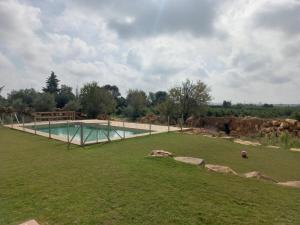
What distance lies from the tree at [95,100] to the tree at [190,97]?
628 centimetres

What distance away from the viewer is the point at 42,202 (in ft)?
12.1

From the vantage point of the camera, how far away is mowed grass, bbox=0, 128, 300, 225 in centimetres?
321

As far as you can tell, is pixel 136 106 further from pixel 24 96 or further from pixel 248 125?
pixel 248 125

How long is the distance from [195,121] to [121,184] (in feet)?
62.4

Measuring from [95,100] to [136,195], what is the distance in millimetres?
19506

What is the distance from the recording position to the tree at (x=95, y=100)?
73.0ft

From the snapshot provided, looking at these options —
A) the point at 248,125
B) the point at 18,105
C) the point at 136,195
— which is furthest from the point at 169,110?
the point at 136,195

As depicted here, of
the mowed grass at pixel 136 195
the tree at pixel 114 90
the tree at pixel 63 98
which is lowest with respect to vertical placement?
the mowed grass at pixel 136 195

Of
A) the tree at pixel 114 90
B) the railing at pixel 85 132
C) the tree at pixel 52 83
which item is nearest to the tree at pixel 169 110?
the railing at pixel 85 132

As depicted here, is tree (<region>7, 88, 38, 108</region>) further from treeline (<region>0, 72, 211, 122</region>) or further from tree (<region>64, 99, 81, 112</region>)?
tree (<region>64, 99, 81, 112</region>)

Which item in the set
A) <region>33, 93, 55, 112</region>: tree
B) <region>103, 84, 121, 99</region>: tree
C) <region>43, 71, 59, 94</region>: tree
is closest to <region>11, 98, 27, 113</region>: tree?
<region>33, 93, 55, 112</region>: tree

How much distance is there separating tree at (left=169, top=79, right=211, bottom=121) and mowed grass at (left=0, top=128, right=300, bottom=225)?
1425 cm

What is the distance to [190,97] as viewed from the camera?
20766 millimetres

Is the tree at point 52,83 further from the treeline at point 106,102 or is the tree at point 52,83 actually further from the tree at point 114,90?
the tree at point 114,90
